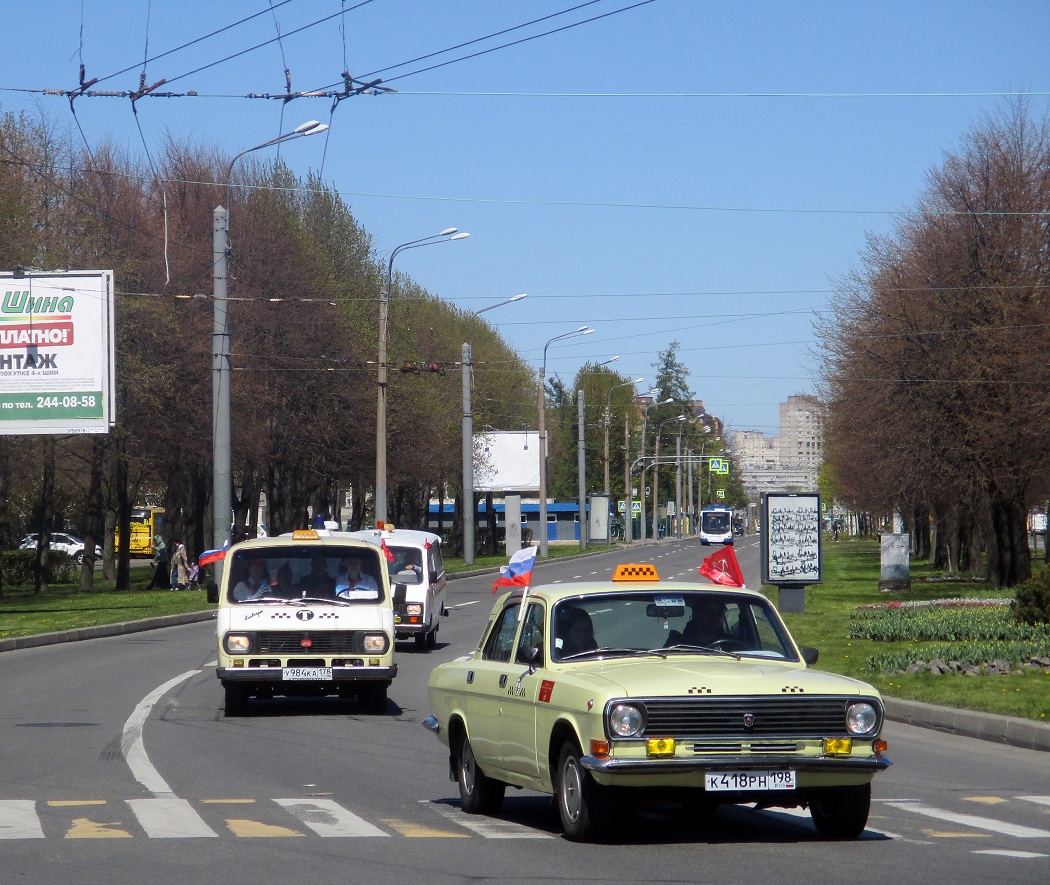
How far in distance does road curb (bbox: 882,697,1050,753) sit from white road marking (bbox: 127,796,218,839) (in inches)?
288

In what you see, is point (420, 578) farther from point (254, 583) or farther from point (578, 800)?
point (578, 800)

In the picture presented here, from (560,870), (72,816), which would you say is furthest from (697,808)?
(72,816)

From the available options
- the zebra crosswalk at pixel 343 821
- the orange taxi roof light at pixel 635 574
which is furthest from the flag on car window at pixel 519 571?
the zebra crosswalk at pixel 343 821

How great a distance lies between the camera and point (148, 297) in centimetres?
4272

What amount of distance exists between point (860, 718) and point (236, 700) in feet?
30.0

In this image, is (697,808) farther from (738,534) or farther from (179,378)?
(738,534)

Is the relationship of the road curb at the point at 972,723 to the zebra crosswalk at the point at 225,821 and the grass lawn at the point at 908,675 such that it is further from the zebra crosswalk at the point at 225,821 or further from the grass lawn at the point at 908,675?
the zebra crosswalk at the point at 225,821

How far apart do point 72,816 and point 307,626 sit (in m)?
6.45

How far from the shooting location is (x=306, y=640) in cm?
1548

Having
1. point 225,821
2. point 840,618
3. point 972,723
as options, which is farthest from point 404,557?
point 225,821

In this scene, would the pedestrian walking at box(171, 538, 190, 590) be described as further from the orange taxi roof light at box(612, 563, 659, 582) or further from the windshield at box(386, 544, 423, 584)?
the orange taxi roof light at box(612, 563, 659, 582)

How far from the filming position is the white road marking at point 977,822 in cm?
843

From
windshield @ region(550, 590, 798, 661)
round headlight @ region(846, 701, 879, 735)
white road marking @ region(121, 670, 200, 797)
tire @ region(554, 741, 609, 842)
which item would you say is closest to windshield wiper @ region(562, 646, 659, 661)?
windshield @ region(550, 590, 798, 661)

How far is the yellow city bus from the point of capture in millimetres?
93188
